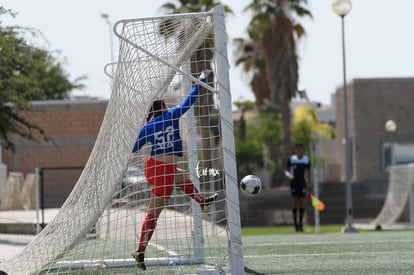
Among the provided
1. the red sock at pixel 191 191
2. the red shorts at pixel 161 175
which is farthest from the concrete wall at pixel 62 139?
the red shorts at pixel 161 175

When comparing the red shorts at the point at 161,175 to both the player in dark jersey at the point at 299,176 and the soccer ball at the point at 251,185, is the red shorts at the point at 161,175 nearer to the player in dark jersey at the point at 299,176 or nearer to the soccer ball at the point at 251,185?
the soccer ball at the point at 251,185

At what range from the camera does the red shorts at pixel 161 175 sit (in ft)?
33.7

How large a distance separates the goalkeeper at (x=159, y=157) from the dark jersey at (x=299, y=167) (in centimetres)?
1056

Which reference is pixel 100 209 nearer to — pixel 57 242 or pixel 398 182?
pixel 57 242

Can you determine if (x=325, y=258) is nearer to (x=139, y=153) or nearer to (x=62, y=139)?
(x=139, y=153)

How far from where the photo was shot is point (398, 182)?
29.9m

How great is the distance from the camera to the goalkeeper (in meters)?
10.2

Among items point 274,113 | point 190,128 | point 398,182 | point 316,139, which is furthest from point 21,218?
point 274,113

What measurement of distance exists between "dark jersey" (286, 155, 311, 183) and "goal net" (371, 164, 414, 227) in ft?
26.8

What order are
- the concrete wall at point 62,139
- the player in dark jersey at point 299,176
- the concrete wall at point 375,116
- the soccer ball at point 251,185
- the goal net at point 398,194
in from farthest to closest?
1. the concrete wall at point 375,116
2. the concrete wall at point 62,139
3. the goal net at point 398,194
4. the player in dark jersey at point 299,176
5. the soccer ball at point 251,185

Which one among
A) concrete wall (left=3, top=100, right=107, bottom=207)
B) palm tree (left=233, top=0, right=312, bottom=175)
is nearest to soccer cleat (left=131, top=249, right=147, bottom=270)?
concrete wall (left=3, top=100, right=107, bottom=207)

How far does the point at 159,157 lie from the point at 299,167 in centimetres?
1083

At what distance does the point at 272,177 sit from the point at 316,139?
19.7 m

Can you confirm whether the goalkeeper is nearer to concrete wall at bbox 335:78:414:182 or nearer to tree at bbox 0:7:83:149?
tree at bbox 0:7:83:149
